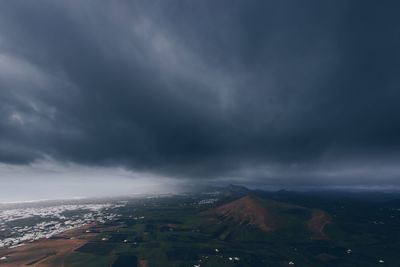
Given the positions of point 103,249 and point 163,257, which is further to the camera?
point 103,249

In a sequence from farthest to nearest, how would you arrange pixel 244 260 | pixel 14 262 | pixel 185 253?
pixel 185 253 → pixel 244 260 → pixel 14 262

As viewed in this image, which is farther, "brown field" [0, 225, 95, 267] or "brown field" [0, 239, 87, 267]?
"brown field" [0, 239, 87, 267]

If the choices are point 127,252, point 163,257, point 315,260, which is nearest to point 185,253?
point 163,257

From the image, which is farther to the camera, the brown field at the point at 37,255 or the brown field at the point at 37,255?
the brown field at the point at 37,255

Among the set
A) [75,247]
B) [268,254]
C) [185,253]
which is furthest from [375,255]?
[75,247]

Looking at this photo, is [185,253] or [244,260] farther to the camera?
[185,253]

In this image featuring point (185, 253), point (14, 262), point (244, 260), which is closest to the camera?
point (14, 262)

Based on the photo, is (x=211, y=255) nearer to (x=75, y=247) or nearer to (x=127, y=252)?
(x=127, y=252)

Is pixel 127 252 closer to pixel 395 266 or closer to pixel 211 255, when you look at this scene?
pixel 211 255

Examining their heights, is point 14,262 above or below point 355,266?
above
